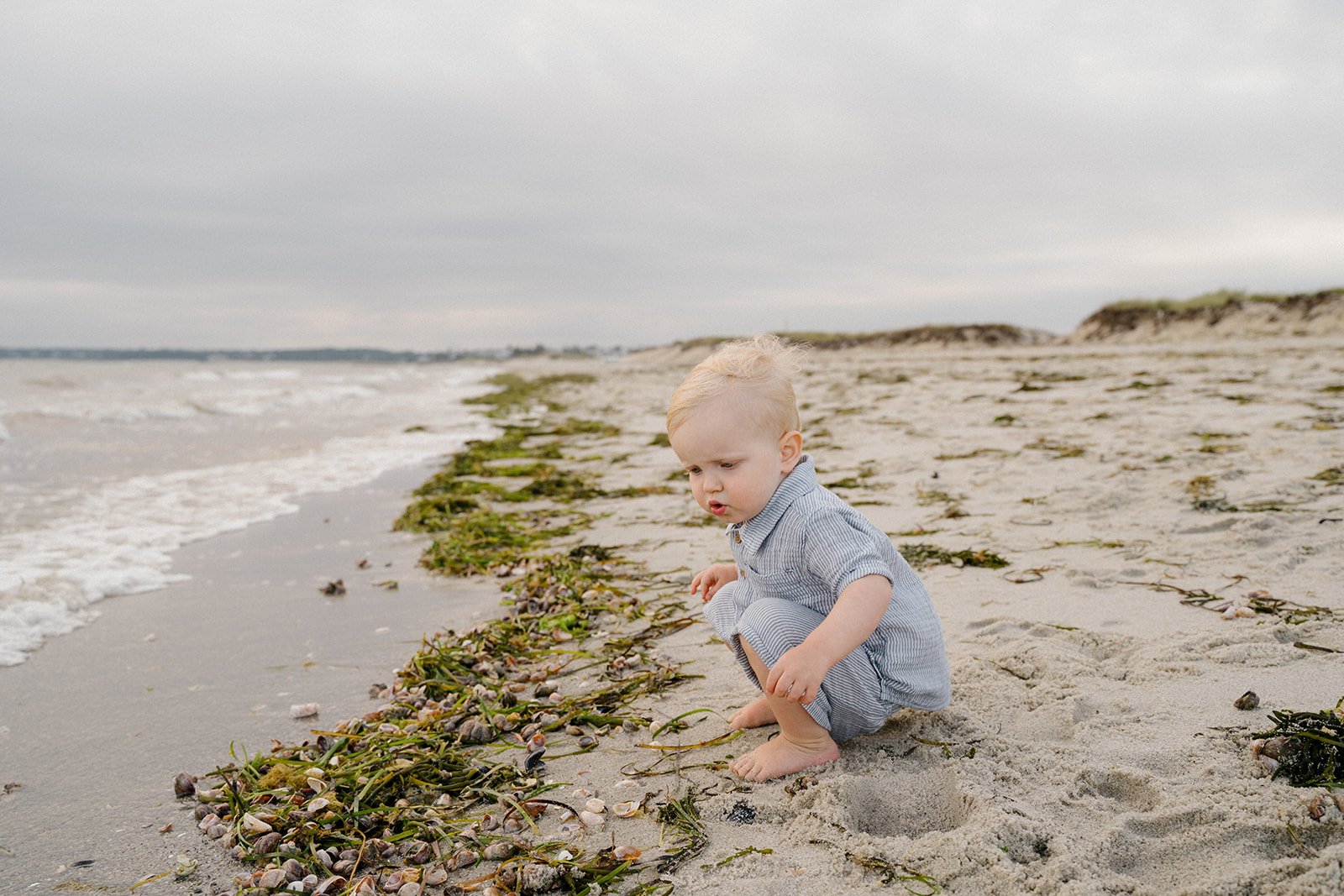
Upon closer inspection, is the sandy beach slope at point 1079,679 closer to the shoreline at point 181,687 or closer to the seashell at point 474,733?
the seashell at point 474,733

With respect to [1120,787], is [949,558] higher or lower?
higher

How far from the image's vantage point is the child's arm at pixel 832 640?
2111 mm

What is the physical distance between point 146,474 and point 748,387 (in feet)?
30.8

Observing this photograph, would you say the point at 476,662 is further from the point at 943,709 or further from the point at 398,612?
the point at 943,709

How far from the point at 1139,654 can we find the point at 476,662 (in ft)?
8.14

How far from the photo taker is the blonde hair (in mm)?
2371

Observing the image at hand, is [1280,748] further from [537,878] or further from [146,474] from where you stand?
[146,474]

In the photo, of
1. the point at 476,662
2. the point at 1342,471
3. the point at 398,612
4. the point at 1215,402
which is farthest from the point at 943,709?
the point at 1215,402

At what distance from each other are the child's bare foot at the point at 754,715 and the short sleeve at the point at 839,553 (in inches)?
21.0

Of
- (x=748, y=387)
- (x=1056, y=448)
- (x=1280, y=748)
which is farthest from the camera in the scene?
(x=1056, y=448)

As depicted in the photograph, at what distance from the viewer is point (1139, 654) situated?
2.79 m

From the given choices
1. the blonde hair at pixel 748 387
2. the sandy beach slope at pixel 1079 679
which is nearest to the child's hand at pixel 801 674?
the sandy beach slope at pixel 1079 679

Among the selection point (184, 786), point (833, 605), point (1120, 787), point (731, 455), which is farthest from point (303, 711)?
point (1120, 787)

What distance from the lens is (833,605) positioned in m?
2.26
